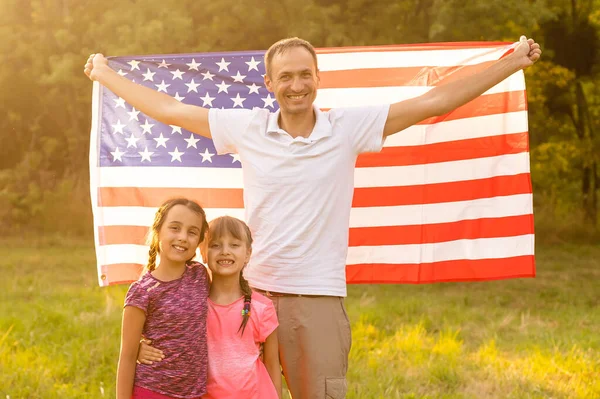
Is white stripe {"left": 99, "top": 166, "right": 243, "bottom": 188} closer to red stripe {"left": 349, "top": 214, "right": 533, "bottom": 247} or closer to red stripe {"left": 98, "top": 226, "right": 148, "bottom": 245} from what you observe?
red stripe {"left": 98, "top": 226, "right": 148, "bottom": 245}

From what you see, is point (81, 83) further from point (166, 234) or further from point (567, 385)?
point (166, 234)

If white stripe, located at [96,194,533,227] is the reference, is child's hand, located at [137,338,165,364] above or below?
below

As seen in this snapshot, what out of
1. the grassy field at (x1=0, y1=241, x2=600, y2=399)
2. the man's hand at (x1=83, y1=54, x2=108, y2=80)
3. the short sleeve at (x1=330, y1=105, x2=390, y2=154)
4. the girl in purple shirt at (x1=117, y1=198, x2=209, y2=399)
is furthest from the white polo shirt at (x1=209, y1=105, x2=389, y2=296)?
the grassy field at (x1=0, y1=241, x2=600, y2=399)

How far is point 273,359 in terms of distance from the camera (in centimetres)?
348

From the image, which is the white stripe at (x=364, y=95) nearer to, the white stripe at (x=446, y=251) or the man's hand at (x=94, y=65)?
the white stripe at (x=446, y=251)

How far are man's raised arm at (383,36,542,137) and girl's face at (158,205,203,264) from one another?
886 millimetres

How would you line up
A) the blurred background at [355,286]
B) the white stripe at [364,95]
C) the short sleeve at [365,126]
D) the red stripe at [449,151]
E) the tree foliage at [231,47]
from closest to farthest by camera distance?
1. the short sleeve at [365,126]
2. the red stripe at [449,151]
3. the white stripe at [364,95]
4. the blurred background at [355,286]
5. the tree foliage at [231,47]

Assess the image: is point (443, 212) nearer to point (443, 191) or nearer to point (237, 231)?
point (443, 191)

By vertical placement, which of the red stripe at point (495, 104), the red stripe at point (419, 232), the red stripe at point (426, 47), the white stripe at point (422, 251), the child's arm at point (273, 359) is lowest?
the child's arm at point (273, 359)

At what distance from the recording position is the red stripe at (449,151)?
5441 mm

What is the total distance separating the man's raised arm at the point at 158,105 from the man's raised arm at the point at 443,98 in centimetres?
80

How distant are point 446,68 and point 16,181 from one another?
12.2 meters

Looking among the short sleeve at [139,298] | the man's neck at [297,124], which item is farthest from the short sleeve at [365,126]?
the short sleeve at [139,298]

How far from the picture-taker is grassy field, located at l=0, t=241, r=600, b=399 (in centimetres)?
619
